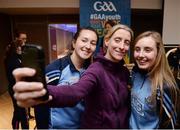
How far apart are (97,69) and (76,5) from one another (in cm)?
367

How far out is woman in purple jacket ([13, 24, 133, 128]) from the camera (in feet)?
2.89

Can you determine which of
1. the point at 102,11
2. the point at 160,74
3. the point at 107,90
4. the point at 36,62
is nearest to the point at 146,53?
the point at 160,74

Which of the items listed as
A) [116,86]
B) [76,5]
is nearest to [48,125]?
[116,86]

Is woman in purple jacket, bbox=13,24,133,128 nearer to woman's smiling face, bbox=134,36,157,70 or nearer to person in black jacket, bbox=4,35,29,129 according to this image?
woman's smiling face, bbox=134,36,157,70

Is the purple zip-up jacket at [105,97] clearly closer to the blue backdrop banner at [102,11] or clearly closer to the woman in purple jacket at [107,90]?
the woman in purple jacket at [107,90]

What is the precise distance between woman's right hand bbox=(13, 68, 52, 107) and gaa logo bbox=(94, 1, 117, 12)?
3.89m

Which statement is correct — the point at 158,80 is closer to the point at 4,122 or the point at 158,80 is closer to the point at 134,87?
the point at 134,87

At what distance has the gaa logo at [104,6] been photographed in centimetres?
433

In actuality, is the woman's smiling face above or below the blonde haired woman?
above

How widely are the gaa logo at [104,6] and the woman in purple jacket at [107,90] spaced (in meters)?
3.19

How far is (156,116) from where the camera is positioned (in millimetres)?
1134

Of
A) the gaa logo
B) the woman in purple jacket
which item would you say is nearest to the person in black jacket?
the woman in purple jacket

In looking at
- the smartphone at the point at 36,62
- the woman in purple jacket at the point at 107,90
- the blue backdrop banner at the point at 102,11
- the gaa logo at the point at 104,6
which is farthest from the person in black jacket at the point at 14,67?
the smartphone at the point at 36,62

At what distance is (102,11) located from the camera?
4.34 metres
